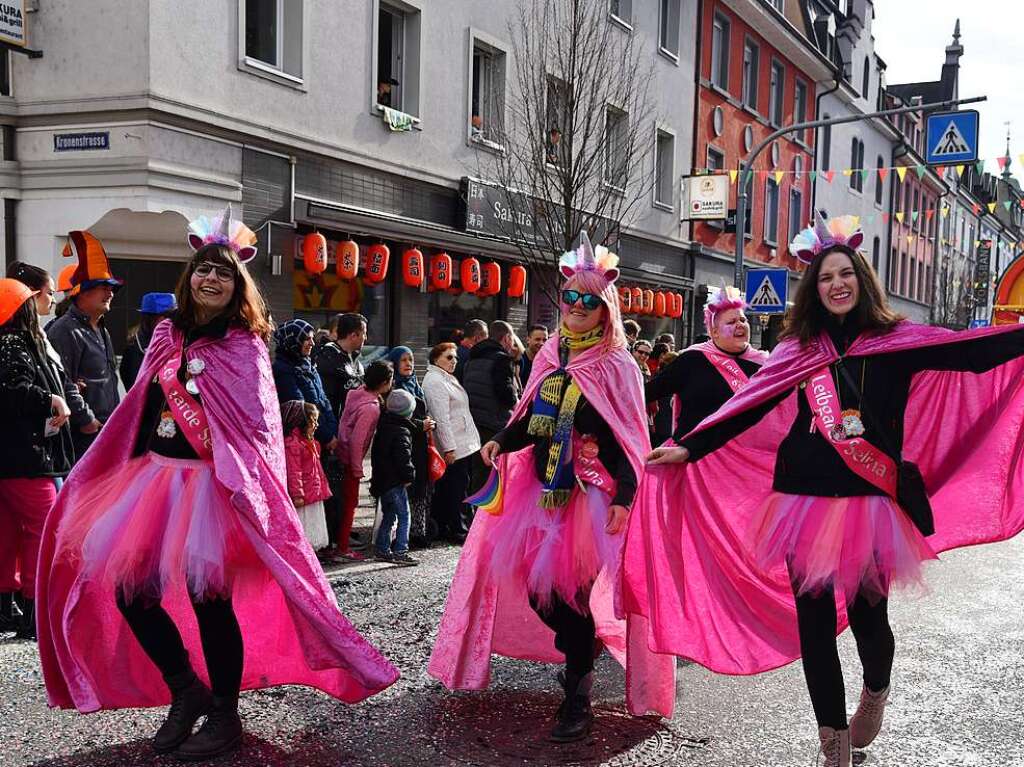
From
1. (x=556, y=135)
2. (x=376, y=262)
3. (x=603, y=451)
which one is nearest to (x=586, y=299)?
(x=603, y=451)

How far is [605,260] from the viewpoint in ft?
14.1

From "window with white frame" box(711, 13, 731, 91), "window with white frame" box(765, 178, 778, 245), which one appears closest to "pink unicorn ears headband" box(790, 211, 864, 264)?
"window with white frame" box(711, 13, 731, 91)

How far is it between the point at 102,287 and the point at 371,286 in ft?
26.1

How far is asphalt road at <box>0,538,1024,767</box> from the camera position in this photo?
3.78 meters

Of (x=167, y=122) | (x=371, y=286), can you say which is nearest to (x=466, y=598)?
(x=167, y=122)

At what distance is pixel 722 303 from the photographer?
598cm

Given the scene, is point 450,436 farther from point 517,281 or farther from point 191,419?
point 517,281

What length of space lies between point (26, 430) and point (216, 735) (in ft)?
7.25

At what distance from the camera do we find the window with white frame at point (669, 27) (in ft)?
70.4

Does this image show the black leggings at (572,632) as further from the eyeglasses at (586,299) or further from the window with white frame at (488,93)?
the window with white frame at (488,93)

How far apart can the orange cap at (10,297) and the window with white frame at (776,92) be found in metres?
25.6

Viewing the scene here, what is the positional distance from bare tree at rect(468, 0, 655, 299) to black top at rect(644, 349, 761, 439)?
769cm

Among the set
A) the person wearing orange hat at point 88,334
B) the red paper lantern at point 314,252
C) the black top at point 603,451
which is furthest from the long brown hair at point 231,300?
the red paper lantern at point 314,252

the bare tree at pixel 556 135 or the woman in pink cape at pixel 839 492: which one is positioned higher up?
the bare tree at pixel 556 135
